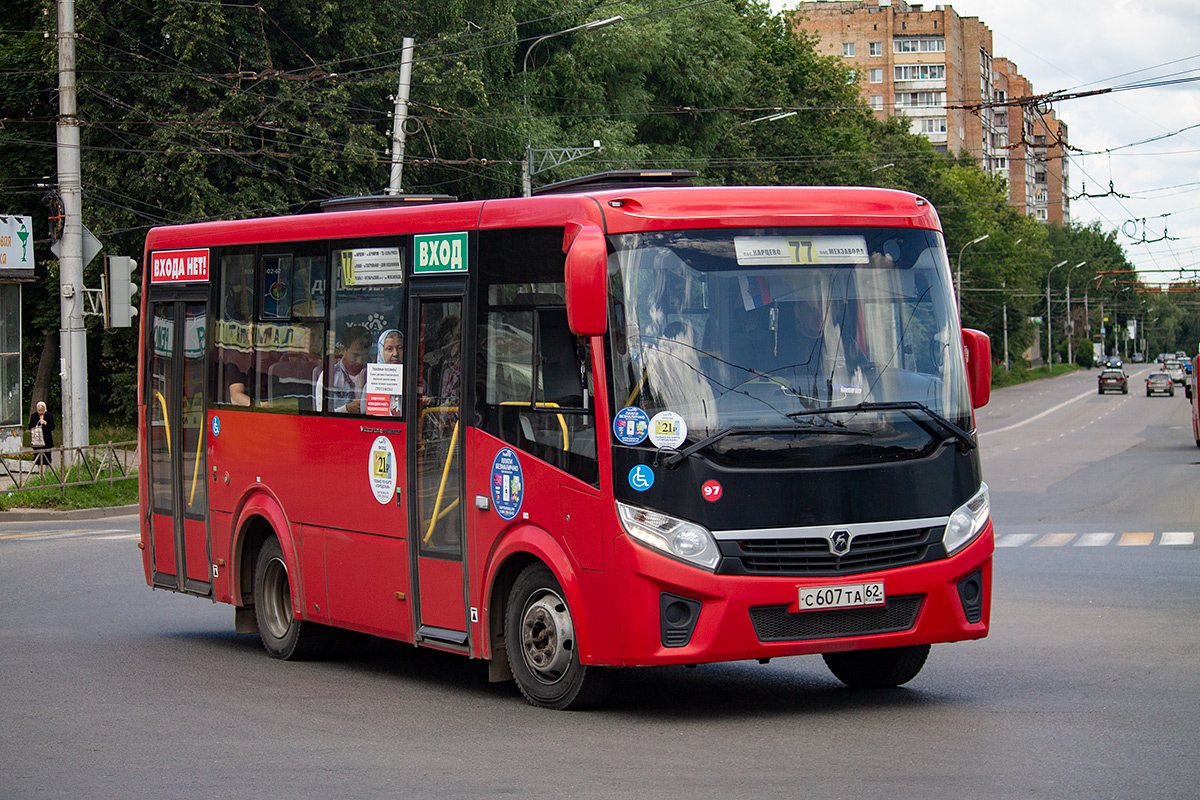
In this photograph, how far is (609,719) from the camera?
8.27 meters

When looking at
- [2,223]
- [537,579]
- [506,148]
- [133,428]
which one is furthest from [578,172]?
[537,579]

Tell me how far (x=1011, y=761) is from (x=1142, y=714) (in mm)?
1523

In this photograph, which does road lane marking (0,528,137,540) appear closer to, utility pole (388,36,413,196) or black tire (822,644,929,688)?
utility pole (388,36,413,196)

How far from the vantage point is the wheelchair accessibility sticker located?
7879 millimetres

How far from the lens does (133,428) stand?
41.8m

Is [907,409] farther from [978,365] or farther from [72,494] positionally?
[72,494]

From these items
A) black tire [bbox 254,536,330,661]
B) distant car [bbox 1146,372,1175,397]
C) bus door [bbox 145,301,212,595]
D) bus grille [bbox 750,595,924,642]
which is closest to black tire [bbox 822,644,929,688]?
bus grille [bbox 750,595,924,642]

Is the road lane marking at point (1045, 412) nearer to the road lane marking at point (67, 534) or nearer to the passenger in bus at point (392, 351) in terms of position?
the road lane marking at point (67, 534)

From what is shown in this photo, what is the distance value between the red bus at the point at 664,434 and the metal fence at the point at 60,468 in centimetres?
1904

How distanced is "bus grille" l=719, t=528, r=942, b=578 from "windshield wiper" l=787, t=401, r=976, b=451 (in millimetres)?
527

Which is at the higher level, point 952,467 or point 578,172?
point 578,172

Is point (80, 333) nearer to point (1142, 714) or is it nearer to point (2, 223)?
point (2, 223)

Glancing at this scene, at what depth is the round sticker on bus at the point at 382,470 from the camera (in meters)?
9.71

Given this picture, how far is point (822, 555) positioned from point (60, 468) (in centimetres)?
2242
